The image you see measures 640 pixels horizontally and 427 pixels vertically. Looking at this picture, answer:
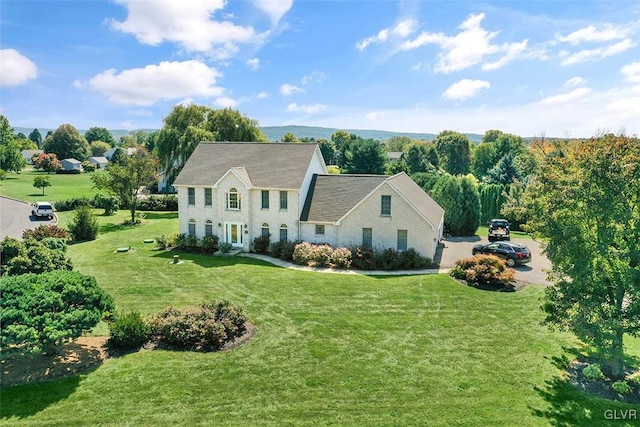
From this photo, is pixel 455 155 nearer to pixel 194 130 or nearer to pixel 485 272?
pixel 194 130

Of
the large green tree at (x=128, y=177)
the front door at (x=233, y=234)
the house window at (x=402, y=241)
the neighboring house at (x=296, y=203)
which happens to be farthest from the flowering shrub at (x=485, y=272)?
the large green tree at (x=128, y=177)

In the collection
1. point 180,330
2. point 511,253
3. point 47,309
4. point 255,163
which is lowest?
point 180,330

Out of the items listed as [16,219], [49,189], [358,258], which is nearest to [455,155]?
[358,258]

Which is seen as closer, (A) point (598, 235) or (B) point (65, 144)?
(A) point (598, 235)

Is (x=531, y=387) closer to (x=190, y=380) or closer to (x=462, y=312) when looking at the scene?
(x=462, y=312)

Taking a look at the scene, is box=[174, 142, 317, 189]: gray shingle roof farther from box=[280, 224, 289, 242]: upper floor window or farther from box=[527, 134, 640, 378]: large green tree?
box=[527, 134, 640, 378]: large green tree

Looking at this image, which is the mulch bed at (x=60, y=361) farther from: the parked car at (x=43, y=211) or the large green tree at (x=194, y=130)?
the large green tree at (x=194, y=130)

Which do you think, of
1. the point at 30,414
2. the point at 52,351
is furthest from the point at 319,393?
the point at 52,351
